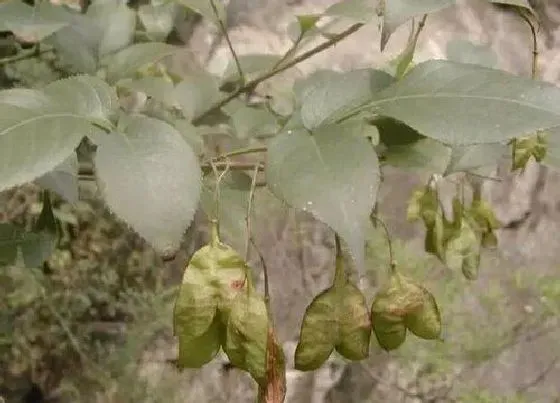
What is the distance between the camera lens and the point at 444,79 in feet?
1.56

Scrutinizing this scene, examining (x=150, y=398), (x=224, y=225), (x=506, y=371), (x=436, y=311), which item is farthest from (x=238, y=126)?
(x=506, y=371)

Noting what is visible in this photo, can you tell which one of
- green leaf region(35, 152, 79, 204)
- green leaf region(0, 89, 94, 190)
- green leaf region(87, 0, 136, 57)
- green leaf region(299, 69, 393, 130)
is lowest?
green leaf region(87, 0, 136, 57)

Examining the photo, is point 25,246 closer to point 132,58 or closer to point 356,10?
point 132,58

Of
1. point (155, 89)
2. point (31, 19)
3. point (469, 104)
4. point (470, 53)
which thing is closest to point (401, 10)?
point (469, 104)

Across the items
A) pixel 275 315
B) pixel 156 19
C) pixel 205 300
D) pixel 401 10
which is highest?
pixel 401 10

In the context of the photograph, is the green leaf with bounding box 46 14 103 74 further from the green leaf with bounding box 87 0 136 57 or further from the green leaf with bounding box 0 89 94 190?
the green leaf with bounding box 0 89 94 190

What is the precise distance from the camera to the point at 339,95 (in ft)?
1.73

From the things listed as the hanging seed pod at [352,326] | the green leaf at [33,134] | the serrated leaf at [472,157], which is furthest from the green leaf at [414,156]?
the green leaf at [33,134]

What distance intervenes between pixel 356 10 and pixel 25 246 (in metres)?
0.41

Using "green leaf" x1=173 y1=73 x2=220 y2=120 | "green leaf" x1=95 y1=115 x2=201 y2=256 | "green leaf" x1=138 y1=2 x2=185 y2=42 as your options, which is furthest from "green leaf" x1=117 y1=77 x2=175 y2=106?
"green leaf" x1=95 y1=115 x2=201 y2=256

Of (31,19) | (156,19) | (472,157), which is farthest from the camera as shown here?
(156,19)

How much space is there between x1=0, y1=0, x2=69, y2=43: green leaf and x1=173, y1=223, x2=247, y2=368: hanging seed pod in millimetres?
317

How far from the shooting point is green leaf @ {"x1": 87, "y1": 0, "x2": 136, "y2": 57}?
33.7 inches

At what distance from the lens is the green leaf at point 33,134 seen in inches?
16.3
